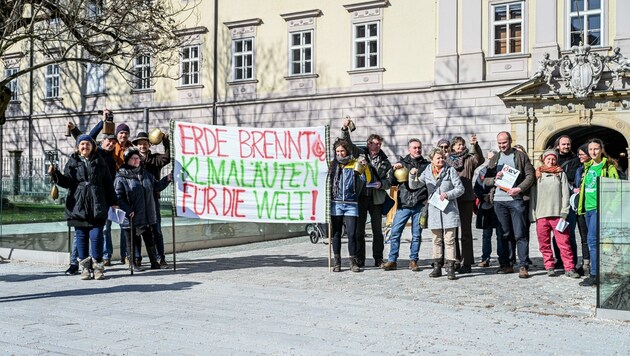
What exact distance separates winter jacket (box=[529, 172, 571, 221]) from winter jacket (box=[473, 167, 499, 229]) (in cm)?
78

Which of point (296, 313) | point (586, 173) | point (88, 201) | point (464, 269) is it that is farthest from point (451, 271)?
point (88, 201)

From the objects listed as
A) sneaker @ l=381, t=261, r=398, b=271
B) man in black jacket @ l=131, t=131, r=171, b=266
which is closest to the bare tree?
man in black jacket @ l=131, t=131, r=171, b=266

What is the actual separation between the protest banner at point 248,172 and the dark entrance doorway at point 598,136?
51.2 feet

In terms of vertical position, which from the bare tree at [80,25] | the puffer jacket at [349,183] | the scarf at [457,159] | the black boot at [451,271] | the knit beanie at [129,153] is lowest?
the black boot at [451,271]

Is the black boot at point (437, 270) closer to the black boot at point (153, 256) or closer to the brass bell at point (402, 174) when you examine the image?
the brass bell at point (402, 174)

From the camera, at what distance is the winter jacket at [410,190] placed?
11.2 metres

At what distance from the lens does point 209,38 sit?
32781 mm

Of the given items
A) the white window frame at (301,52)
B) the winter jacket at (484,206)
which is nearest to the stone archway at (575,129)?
the white window frame at (301,52)

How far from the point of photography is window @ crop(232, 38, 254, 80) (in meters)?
32.0

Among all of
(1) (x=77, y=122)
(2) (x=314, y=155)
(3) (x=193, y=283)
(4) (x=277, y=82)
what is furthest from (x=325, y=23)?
(3) (x=193, y=283)

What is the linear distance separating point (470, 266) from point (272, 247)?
515cm

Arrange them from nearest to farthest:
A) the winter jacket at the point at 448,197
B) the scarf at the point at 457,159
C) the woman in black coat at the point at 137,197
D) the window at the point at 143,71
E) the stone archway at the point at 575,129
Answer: the winter jacket at the point at 448,197 < the scarf at the point at 457,159 < the woman in black coat at the point at 137,197 < the stone archway at the point at 575,129 < the window at the point at 143,71

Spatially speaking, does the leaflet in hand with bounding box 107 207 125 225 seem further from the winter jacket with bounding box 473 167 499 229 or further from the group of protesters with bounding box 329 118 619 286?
the winter jacket with bounding box 473 167 499 229

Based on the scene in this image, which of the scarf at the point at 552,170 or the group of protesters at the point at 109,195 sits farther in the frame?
the scarf at the point at 552,170
